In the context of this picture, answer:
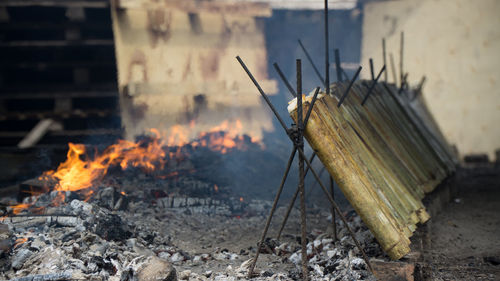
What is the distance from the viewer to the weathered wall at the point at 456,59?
509 inches

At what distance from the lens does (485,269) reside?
19.1ft

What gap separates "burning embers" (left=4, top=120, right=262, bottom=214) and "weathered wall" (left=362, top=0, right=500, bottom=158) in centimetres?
633

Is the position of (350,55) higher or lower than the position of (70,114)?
higher

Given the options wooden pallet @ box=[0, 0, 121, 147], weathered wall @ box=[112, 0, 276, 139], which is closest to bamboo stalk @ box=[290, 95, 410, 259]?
wooden pallet @ box=[0, 0, 121, 147]

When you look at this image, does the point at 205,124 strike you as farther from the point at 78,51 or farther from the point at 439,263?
the point at 439,263

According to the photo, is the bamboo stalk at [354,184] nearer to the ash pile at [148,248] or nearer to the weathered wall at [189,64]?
the ash pile at [148,248]

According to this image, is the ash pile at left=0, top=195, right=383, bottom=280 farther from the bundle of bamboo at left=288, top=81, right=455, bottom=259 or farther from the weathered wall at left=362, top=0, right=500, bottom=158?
the weathered wall at left=362, top=0, right=500, bottom=158

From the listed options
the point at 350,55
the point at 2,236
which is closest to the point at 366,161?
the point at 2,236

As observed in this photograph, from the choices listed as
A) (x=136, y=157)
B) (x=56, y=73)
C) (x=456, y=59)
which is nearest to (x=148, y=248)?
(x=136, y=157)

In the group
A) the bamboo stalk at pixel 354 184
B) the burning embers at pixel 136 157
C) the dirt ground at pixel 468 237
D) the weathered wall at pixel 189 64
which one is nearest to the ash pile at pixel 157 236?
the burning embers at pixel 136 157

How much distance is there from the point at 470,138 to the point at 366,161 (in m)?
9.36

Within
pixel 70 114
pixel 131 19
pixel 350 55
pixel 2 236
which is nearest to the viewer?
pixel 2 236

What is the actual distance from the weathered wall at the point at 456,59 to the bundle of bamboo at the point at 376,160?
18.2ft

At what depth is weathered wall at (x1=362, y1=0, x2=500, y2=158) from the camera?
509 inches
